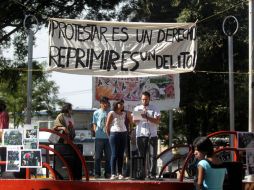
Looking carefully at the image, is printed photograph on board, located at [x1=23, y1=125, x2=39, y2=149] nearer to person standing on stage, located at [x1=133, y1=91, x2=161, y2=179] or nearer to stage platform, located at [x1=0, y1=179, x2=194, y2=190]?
stage platform, located at [x1=0, y1=179, x2=194, y2=190]

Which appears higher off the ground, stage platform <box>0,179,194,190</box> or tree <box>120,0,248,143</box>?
tree <box>120,0,248,143</box>

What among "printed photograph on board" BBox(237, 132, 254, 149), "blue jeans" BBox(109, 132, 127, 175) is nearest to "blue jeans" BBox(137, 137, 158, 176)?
"blue jeans" BBox(109, 132, 127, 175)

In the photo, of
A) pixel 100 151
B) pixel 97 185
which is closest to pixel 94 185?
pixel 97 185

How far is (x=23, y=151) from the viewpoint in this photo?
9828 millimetres

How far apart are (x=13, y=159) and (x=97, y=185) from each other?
1.47 m

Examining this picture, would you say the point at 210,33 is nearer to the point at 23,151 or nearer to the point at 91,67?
the point at 91,67

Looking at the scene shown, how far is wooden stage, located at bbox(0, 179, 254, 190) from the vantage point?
954 cm

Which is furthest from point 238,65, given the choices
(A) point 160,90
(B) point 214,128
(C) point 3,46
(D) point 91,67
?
(D) point 91,67

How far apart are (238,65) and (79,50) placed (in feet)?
41.5

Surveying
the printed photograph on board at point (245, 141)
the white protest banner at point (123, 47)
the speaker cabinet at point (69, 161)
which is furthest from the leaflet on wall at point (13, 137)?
the printed photograph on board at point (245, 141)

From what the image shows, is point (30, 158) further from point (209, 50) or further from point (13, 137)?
point (209, 50)

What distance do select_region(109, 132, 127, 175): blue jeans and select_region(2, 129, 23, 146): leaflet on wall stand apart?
69.5 inches

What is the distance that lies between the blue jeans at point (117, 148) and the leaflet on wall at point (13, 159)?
1.80 meters

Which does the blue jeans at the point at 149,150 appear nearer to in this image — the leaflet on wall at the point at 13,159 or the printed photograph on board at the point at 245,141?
the printed photograph on board at the point at 245,141
